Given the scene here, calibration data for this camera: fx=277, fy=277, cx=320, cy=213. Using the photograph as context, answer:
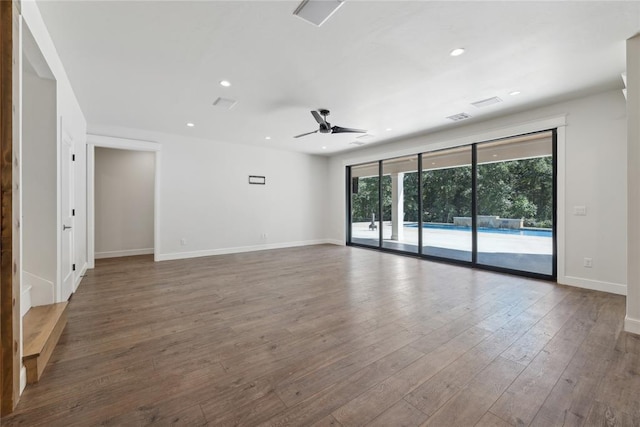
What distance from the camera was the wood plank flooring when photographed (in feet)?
5.11

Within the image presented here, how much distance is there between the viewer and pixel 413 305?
321 centimetres

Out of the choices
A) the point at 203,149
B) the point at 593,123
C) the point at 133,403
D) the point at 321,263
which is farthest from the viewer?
the point at 203,149

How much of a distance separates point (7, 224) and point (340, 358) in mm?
2262

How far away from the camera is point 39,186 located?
2756 millimetres

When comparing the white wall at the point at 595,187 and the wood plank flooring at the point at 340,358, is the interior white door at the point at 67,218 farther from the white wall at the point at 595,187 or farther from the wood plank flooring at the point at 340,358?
the white wall at the point at 595,187

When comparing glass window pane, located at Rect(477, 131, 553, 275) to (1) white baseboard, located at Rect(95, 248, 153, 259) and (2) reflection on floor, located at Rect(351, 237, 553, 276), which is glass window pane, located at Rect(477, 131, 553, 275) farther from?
(1) white baseboard, located at Rect(95, 248, 153, 259)

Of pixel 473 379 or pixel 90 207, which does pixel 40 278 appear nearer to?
pixel 90 207

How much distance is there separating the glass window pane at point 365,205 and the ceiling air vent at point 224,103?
Result: 422cm

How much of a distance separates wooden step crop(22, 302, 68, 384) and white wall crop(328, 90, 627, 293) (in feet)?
19.3

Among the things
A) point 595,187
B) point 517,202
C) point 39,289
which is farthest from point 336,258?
point 39,289

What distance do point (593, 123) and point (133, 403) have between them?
19.2 ft

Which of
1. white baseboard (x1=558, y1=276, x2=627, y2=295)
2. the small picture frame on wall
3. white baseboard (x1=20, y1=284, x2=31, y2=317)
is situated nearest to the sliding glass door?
white baseboard (x1=558, y1=276, x2=627, y2=295)

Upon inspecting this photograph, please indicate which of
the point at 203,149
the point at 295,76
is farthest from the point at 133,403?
the point at 203,149

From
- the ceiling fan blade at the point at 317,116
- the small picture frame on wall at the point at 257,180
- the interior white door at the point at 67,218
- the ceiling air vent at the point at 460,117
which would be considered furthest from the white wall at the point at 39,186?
the ceiling air vent at the point at 460,117
